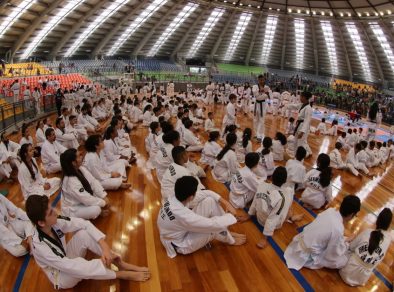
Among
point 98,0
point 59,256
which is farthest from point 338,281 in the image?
point 98,0

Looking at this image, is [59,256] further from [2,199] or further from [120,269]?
[2,199]

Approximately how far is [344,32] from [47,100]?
2615 centimetres

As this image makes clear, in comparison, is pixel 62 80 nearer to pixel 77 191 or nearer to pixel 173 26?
pixel 173 26

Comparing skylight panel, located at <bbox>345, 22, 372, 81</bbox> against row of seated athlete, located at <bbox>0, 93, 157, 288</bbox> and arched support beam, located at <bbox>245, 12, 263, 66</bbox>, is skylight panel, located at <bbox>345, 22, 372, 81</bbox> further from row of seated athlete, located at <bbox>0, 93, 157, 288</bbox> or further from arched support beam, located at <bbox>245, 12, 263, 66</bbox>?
row of seated athlete, located at <bbox>0, 93, 157, 288</bbox>

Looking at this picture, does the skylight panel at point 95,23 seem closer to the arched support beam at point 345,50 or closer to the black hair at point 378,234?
the arched support beam at point 345,50

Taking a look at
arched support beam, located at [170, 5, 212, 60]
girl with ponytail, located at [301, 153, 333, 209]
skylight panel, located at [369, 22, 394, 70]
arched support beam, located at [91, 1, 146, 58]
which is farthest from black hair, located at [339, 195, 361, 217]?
arched support beam, located at [170, 5, 212, 60]

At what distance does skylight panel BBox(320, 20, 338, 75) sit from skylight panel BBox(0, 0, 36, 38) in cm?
2331

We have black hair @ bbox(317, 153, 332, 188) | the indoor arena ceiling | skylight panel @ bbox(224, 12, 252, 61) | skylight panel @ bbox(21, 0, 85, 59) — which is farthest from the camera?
skylight panel @ bbox(224, 12, 252, 61)

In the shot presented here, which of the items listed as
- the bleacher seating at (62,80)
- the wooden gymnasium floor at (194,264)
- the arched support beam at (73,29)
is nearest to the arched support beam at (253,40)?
the arched support beam at (73,29)

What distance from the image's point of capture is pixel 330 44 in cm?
3052

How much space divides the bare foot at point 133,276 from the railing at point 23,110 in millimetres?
7615

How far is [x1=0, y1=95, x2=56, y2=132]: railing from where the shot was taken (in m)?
8.96

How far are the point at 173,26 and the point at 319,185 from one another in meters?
28.6

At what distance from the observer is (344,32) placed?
2697 centimetres
